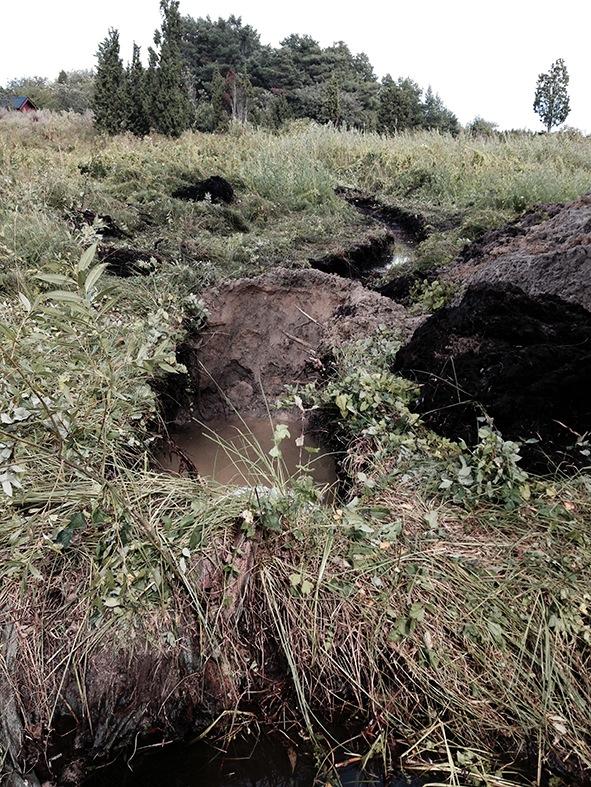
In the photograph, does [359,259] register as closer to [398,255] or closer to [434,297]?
[398,255]

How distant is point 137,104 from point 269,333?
609 inches

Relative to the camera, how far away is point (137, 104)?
16.5m

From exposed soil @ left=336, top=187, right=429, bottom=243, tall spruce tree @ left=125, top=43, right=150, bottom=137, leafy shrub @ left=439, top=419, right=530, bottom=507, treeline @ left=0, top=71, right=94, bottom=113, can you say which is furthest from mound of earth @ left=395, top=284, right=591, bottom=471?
treeline @ left=0, top=71, right=94, bottom=113

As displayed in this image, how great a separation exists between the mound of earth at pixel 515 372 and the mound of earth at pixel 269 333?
3.32 feet

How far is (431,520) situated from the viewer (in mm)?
2156

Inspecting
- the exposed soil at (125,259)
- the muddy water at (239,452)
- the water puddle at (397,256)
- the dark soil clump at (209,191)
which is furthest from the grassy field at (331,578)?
the dark soil clump at (209,191)

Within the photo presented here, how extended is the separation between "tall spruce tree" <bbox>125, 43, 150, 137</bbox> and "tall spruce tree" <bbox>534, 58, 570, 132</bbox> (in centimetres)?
2266

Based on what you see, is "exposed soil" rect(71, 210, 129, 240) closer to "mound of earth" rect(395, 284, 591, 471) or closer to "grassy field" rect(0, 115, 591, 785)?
"grassy field" rect(0, 115, 591, 785)

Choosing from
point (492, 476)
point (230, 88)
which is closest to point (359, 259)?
point (492, 476)

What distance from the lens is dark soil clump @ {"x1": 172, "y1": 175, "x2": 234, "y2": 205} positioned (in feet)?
25.4

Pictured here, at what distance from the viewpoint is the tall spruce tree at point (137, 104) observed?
625 inches

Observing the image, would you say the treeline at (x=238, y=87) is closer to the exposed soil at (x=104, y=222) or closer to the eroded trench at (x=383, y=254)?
the eroded trench at (x=383, y=254)

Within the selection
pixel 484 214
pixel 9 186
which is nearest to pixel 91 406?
pixel 9 186

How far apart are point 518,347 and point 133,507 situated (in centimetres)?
191
